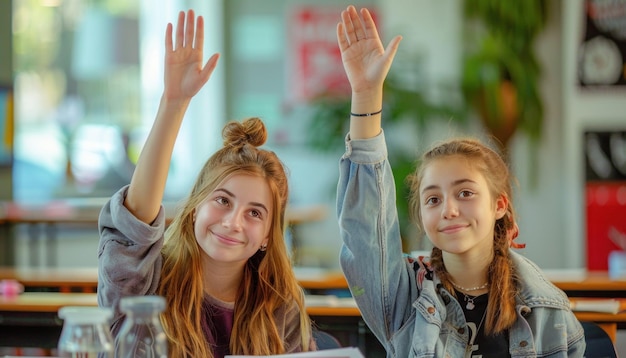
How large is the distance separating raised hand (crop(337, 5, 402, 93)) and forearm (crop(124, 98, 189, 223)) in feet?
1.10

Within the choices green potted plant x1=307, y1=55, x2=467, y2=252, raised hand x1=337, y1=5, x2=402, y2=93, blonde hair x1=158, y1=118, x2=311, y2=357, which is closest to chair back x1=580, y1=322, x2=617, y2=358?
blonde hair x1=158, y1=118, x2=311, y2=357

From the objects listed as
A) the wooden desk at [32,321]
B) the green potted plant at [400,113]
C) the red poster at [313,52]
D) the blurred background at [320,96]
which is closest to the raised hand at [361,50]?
the wooden desk at [32,321]

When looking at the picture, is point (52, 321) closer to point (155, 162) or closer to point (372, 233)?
point (155, 162)

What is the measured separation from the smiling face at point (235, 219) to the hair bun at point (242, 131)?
125 millimetres

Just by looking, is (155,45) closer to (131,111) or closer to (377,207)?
(131,111)

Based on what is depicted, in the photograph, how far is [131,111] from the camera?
7.16 meters

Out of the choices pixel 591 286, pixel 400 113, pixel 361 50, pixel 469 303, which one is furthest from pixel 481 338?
pixel 400 113

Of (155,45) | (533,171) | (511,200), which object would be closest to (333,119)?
(533,171)

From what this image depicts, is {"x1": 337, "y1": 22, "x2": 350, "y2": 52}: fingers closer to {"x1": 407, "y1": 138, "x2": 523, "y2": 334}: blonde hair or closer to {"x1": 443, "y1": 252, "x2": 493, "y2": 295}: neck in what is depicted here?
{"x1": 407, "y1": 138, "x2": 523, "y2": 334}: blonde hair

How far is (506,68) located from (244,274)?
445 cm

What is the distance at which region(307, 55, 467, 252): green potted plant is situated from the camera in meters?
6.02

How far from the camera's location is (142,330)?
1419mm

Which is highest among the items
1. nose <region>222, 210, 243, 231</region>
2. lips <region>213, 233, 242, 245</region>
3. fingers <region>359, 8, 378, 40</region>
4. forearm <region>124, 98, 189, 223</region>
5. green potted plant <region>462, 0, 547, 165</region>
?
green potted plant <region>462, 0, 547, 165</region>

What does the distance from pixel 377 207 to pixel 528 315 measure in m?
0.37
